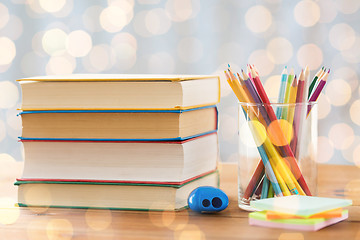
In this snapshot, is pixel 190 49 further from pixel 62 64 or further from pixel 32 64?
pixel 32 64

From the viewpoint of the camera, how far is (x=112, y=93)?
663mm

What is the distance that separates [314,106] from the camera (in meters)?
0.66

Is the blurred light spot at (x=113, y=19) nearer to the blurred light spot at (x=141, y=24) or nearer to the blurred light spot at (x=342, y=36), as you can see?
the blurred light spot at (x=141, y=24)

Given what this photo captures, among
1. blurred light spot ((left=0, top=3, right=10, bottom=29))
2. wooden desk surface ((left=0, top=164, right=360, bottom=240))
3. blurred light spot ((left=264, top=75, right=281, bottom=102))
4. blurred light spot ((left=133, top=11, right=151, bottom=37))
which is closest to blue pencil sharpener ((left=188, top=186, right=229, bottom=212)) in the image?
wooden desk surface ((left=0, top=164, right=360, bottom=240))

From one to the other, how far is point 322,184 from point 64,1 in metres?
0.97

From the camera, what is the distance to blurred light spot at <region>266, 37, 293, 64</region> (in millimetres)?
1361

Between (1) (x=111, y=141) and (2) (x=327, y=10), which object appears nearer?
(1) (x=111, y=141)

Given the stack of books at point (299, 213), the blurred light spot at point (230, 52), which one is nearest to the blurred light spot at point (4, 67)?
the blurred light spot at point (230, 52)

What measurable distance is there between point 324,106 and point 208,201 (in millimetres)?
816

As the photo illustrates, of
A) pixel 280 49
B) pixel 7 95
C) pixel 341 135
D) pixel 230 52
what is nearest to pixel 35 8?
pixel 7 95

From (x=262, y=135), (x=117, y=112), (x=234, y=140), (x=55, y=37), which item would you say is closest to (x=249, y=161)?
(x=262, y=135)

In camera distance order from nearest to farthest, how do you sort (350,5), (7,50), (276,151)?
(276,151), (350,5), (7,50)

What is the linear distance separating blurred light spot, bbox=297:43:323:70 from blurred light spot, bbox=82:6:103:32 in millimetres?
569

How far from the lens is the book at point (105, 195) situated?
0.65m
